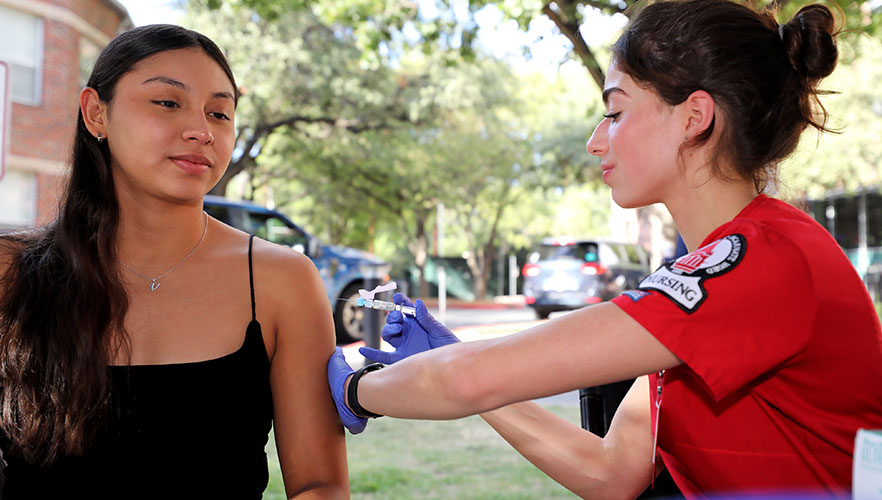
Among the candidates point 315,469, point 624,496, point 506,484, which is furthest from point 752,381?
point 506,484

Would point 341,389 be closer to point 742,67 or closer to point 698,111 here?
point 698,111

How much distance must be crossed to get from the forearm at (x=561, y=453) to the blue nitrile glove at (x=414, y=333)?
212mm

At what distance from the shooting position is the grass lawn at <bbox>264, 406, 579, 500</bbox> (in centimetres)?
389

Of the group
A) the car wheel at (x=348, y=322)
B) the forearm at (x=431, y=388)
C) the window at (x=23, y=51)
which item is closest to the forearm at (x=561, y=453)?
the forearm at (x=431, y=388)

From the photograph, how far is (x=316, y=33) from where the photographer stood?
A: 16.1 meters

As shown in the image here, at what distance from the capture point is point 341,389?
1.66 meters

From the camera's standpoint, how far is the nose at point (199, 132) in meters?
1.76

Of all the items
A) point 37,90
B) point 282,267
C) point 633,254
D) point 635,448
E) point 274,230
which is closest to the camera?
point 635,448

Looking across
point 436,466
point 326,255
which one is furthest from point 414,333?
point 326,255

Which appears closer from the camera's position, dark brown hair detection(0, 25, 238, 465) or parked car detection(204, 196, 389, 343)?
dark brown hair detection(0, 25, 238, 465)

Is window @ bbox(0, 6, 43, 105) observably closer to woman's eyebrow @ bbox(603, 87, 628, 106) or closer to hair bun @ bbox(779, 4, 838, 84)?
woman's eyebrow @ bbox(603, 87, 628, 106)

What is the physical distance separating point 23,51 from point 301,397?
14.7m

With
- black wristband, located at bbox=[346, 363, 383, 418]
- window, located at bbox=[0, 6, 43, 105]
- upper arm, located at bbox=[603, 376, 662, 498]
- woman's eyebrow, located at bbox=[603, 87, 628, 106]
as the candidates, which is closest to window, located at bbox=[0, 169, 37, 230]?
window, located at bbox=[0, 6, 43, 105]

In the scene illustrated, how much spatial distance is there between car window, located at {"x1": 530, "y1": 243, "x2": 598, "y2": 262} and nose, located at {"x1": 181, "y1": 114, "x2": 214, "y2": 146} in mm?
11539
